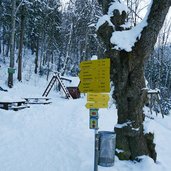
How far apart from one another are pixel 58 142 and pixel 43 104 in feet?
32.1

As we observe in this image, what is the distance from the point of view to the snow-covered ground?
7230 mm

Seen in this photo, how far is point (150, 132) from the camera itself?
7680mm

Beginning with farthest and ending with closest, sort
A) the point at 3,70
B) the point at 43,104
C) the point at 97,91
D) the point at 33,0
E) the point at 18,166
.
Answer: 1. the point at 3,70
2. the point at 33,0
3. the point at 43,104
4. the point at 18,166
5. the point at 97,91

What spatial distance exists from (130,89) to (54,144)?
3068 mm

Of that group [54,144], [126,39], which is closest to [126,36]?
[126,39]

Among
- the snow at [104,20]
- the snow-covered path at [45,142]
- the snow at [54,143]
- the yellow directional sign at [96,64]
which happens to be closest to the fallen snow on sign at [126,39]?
the snow at [104,20]

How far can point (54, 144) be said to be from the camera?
9266mm

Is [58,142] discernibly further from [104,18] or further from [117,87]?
[104,18]

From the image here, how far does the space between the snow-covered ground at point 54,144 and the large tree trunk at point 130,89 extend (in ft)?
0.94

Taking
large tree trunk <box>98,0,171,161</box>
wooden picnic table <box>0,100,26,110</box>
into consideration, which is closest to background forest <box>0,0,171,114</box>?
wooden picnic table <box>0,100,26,110</box>

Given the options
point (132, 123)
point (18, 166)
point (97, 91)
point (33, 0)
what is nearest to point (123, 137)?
point (132, 123)

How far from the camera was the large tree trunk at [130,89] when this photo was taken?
731cm

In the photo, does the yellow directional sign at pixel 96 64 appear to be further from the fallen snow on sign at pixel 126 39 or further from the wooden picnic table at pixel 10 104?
the wooden picnic table at pixel 10 104

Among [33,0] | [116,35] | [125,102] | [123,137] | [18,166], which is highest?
[33,0]
